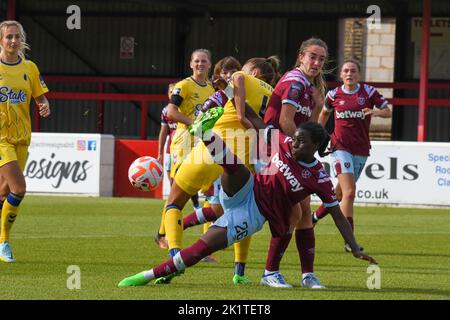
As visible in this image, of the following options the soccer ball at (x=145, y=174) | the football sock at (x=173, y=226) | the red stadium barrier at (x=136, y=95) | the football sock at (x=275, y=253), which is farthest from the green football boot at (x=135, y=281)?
the red stadium barrier at (x=136, y=95)

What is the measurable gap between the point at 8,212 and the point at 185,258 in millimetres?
3408

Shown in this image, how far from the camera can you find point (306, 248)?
10.1 metres

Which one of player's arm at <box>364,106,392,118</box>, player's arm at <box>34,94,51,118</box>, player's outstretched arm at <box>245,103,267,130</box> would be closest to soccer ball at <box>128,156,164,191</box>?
player's arm at <box>34,94,51,118</box>

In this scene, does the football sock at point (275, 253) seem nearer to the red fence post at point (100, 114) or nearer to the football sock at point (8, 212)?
the football sock at point (8, 212)

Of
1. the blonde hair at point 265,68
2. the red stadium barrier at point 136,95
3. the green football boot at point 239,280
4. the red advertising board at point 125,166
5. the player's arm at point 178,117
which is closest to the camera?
the green football boot at point 239,280

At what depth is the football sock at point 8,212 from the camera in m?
12.1

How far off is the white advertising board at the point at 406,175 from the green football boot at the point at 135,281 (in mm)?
12743

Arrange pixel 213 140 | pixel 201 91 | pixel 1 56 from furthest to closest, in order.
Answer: pixel 201 91, pixel 1 56, pixel 213 140

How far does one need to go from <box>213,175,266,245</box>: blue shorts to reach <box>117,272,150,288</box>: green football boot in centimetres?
70

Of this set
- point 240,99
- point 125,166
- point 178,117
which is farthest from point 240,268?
point 125,166

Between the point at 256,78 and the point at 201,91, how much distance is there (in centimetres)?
276

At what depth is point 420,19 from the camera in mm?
34812
